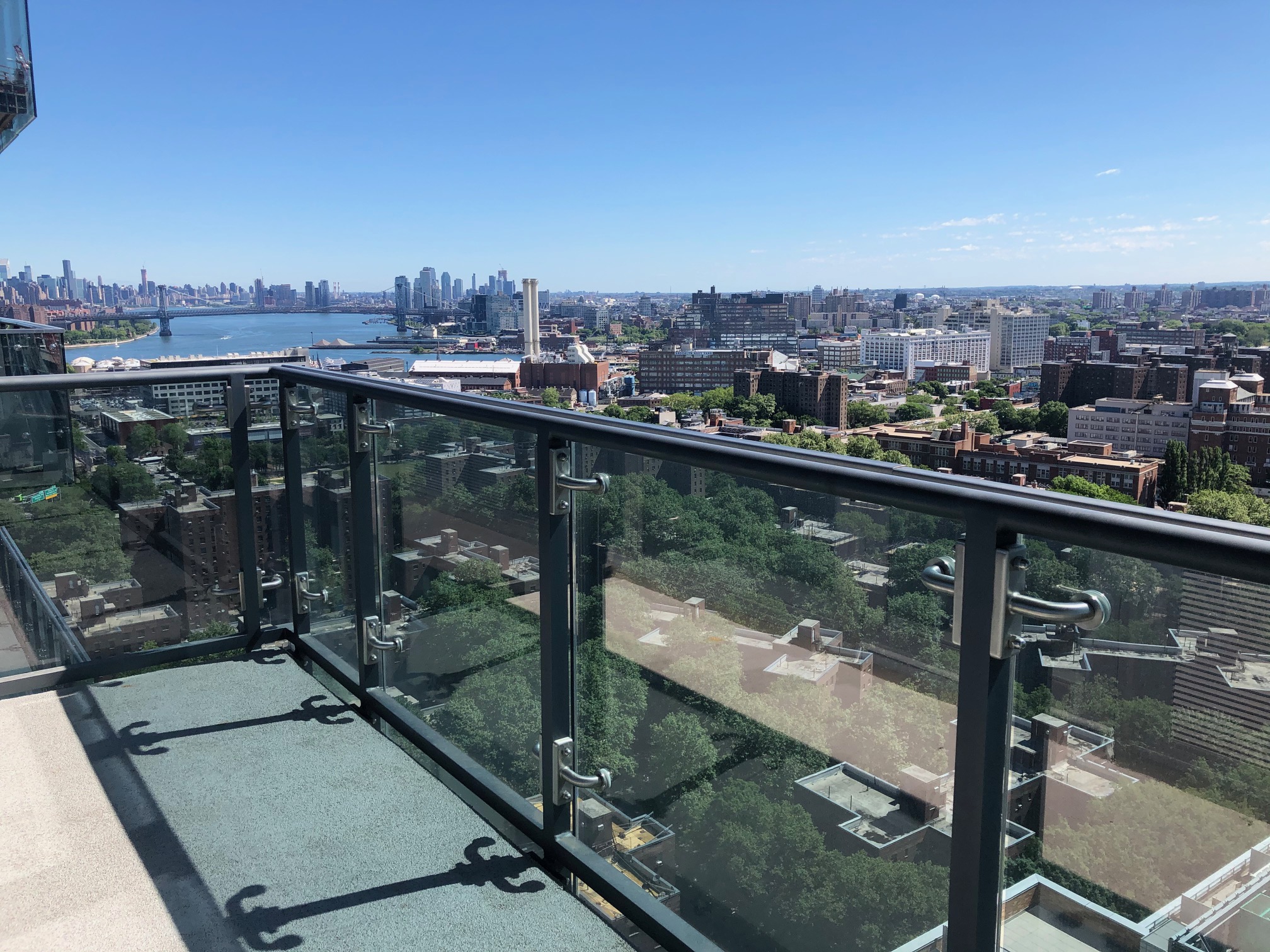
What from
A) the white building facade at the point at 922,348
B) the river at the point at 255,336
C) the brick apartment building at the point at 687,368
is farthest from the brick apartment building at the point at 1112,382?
the river at the point at 255,336

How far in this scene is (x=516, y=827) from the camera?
1624 millimetres

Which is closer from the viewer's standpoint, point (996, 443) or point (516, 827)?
point (516, 827)

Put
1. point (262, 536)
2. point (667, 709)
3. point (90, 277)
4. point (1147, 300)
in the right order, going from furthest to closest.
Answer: point (1147, 300) → point (90, 277) → point (262, 536) → point (667, 709)

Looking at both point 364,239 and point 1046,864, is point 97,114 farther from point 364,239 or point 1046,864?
point 1046,864

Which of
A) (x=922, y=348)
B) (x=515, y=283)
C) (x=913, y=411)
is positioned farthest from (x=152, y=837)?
(x=515, y=283)

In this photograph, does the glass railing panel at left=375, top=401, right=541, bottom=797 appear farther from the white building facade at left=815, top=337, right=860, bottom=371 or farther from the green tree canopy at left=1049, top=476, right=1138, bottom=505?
the white building facade at left=815, top=337, right=860, bottom=371

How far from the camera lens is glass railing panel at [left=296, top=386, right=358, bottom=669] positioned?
7.22ft

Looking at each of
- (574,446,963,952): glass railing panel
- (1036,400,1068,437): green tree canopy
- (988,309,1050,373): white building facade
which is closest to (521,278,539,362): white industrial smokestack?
(1036,400,1068,437): green tree canopy

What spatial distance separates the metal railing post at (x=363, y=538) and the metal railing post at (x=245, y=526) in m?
0.58

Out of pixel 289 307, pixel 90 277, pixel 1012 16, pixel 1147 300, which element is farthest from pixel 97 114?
pixel 1147 300

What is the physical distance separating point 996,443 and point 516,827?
26927 millimetres

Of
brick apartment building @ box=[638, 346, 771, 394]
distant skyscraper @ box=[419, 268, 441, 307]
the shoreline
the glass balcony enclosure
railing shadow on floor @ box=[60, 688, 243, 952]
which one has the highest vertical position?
distant skyscraper @ box=[419, 268, 441, 307]

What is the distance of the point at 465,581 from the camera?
181cm

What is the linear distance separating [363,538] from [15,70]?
6.21 meters
